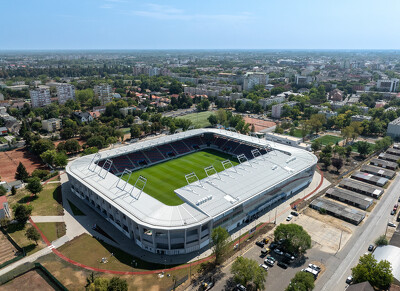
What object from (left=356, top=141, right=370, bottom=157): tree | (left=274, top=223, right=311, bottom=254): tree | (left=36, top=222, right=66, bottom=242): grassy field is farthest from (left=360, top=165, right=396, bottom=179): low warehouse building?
(left=36, top=222, right=66, bottom=242): grassy field

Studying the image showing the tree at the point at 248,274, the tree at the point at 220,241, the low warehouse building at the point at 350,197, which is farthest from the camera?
the low warehouse building at the point at 350,197

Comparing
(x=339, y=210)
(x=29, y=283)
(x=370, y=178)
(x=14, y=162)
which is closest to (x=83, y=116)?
(x=14, y=162)

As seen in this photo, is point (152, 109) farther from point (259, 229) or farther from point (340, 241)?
point (340, 241)

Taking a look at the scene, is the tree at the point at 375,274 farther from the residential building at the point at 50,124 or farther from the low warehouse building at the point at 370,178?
the residential building at the point at 50,124

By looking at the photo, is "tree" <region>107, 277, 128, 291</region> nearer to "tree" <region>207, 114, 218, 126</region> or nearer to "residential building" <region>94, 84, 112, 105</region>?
"tree" <region>207, 114, 218, 126</region>

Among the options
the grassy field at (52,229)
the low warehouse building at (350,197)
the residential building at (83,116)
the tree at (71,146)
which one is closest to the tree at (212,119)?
the residential building at (83,116)

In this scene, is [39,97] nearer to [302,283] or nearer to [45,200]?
[45,200]
